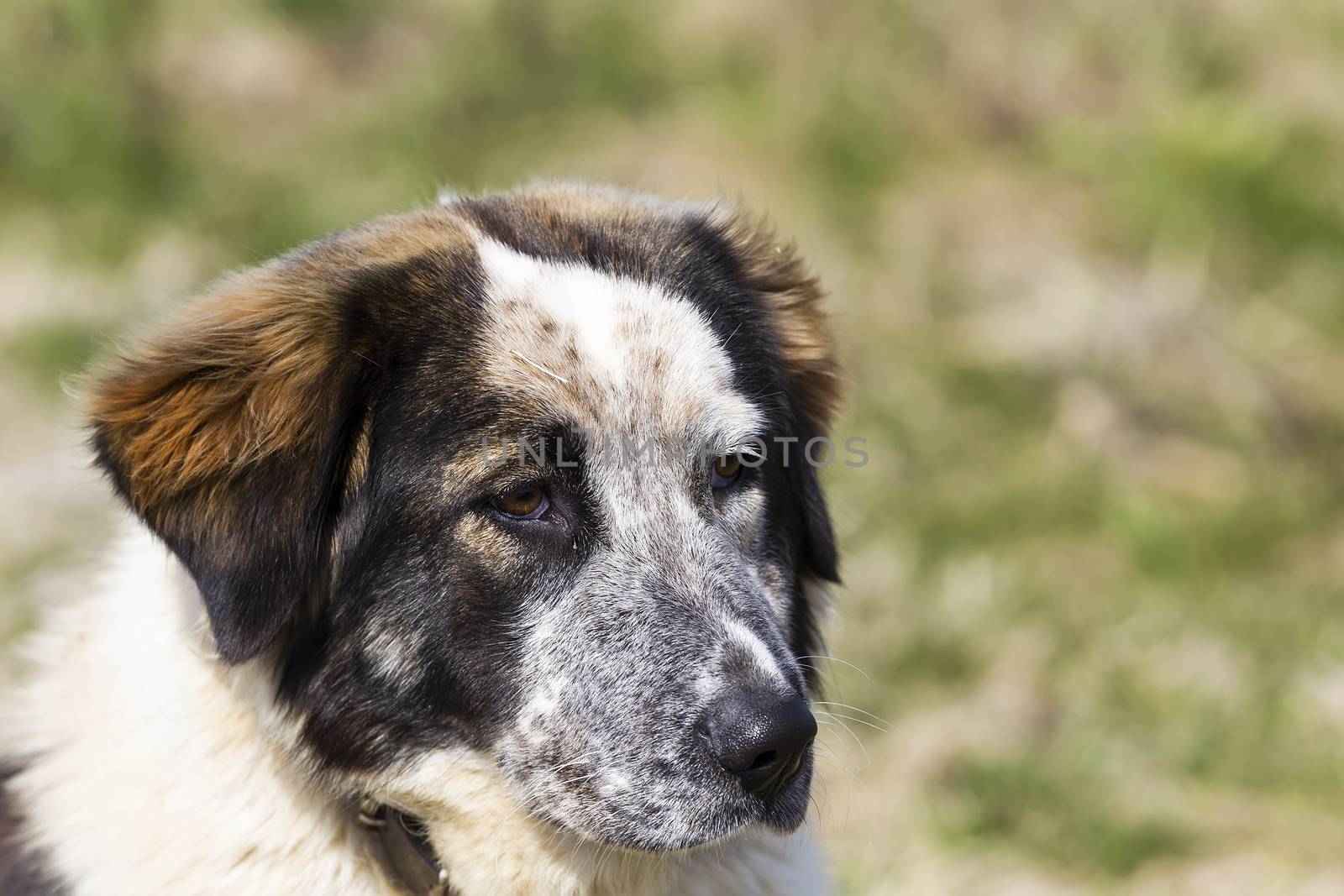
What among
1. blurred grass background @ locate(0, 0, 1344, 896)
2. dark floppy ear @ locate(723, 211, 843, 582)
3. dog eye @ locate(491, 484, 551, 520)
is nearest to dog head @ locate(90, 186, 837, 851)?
dog eye @ locate(491, 484, 551, 520)

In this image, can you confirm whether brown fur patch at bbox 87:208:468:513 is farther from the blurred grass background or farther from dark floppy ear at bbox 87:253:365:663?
the blurred grass background

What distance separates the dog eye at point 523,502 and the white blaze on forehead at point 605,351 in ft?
0.62

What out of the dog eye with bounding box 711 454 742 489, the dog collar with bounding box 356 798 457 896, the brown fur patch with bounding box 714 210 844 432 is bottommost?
the dog collar with bounding box 356 798 457 896

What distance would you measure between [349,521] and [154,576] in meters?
0.61

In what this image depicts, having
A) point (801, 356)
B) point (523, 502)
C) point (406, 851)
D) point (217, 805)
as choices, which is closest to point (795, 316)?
point (801, 356)

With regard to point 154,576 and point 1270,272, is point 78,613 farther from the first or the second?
point 1270,272

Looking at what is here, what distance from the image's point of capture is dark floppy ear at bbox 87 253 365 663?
2971mm

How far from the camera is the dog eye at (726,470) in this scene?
11.1ft

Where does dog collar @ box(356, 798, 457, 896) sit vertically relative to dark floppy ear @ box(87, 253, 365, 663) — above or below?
below

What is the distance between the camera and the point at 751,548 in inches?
136

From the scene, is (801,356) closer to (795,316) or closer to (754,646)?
(795,316)

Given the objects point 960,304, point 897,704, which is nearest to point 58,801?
point 897,704

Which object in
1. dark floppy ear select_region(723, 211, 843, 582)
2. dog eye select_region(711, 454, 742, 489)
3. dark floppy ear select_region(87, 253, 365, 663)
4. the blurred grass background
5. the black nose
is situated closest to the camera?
the black nose

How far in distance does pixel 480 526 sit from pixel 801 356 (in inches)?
45.9
